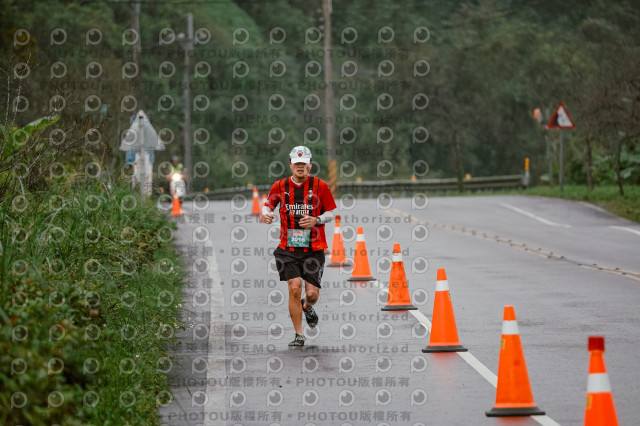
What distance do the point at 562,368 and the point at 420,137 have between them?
59326mm

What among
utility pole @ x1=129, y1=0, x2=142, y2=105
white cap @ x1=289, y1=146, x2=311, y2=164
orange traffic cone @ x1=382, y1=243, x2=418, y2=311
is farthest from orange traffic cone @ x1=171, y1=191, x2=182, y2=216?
white cap @ x1=289, y1=146, x2=311, y2=164

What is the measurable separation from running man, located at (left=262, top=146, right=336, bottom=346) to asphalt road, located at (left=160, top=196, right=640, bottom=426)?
0.68 meters

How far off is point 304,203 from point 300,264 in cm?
63

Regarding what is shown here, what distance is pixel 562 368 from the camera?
37.2ft

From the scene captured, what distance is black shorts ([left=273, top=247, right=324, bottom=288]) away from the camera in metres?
13.0

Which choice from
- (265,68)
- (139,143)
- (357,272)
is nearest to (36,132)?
(357,272)

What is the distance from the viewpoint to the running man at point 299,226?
42.3ft

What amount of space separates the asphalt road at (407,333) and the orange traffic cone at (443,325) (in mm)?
195

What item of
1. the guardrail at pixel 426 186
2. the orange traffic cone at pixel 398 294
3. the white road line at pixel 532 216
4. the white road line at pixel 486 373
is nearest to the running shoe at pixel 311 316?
the white road line at pixel 486 373

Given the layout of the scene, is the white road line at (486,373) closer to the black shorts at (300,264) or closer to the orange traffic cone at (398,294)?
the black shorts at (300,264)

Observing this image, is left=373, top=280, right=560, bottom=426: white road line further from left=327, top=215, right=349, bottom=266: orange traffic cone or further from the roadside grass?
left=327, top=215, right=349, bottom=266: orange traffic cone

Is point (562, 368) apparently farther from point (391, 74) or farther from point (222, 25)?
point (222, 25)

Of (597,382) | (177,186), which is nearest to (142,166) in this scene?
(177,186)

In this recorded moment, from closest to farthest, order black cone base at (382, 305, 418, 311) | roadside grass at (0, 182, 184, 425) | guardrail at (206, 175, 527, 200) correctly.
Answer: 1. roadside grass at (0, 182, 184, 425)
2. black cone base at (382, 305, 418, 311)
3. guardrail at (206, 175, 527, 200)
